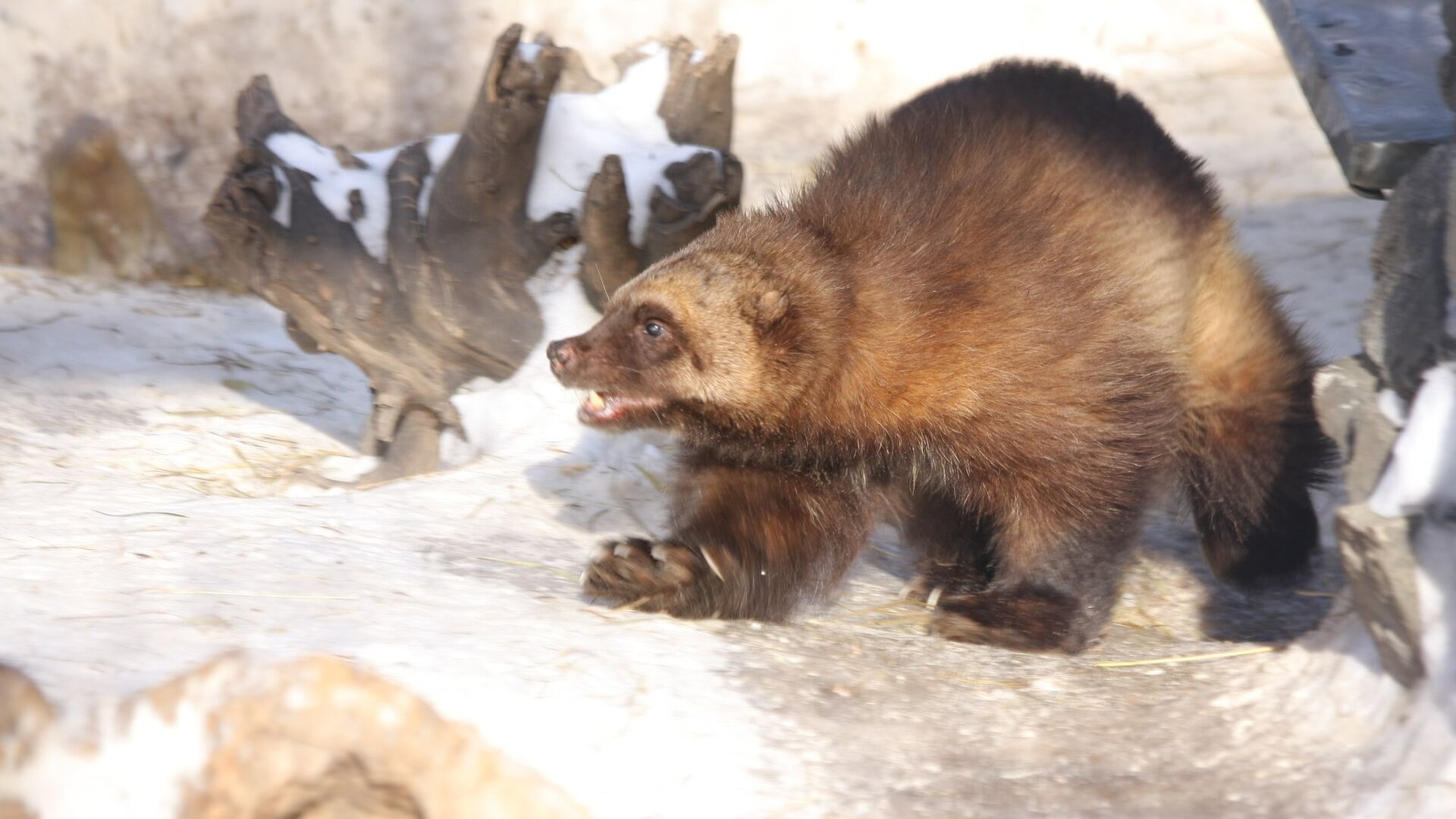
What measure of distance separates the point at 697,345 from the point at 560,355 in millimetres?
345

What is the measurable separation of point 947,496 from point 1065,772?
1.41 metres

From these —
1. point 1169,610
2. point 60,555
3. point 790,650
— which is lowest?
point 1169,610

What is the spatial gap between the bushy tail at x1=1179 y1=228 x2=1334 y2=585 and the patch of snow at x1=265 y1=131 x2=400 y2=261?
271cm

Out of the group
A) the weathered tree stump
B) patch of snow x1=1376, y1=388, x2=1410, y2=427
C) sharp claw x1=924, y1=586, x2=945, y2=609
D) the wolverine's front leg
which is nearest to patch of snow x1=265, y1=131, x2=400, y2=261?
the weathered tree stump

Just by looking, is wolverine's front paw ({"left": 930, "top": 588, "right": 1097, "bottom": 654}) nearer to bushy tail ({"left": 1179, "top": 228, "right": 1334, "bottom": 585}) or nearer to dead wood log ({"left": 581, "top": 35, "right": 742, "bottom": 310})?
bushy tail ({"left": 1179, "top": 228, "right": 1334, "bottom": 585})

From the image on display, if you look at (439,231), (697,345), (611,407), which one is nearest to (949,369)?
(697,345)

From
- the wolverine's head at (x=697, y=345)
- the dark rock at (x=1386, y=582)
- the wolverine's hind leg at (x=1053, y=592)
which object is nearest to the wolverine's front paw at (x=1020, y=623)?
the wolverine's hind leg at (x=1053, y=592)

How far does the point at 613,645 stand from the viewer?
296cm

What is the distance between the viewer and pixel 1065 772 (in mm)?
2568

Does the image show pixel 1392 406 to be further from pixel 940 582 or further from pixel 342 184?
pixel 342 184

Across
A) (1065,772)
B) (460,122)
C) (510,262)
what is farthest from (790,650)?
(460,122)

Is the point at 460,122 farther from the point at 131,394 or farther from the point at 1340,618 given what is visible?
the point at 1340,618

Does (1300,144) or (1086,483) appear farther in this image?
(1300,144)

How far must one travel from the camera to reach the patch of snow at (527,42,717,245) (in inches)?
185
